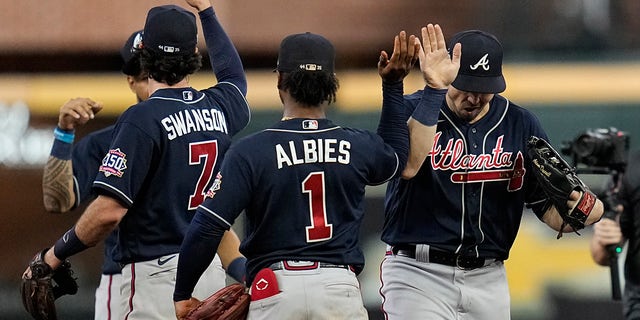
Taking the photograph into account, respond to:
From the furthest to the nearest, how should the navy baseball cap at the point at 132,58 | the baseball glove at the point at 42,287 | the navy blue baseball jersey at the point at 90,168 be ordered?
the navy blue baseball jersey at the point at 90,168, the navy baseball cap at the point at 132,58, the baseball glove at the point at 42,287

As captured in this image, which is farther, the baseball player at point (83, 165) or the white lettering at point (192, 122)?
the baseball player at point (83, 165)

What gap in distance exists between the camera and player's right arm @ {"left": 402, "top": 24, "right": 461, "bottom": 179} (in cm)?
507

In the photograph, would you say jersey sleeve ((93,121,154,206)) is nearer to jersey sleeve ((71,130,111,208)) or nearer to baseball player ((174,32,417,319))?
baseball player ((174,32,417,319))

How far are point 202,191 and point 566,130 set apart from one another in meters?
4.99

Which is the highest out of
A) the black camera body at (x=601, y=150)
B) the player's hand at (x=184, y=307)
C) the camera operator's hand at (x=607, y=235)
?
the black camera body at (x=601, y=150)

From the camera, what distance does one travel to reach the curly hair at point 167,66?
17.1 feet

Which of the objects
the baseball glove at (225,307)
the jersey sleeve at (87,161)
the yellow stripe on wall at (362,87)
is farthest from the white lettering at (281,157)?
the yellow stripe on wall at (362,87)

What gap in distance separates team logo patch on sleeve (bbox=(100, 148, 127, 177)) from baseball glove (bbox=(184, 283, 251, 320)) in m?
0.67

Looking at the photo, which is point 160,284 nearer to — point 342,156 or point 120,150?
point 120,150

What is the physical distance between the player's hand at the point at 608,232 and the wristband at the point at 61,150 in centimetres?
276

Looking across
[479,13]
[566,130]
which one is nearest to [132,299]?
[566,130]

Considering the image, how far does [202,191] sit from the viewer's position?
528 cm

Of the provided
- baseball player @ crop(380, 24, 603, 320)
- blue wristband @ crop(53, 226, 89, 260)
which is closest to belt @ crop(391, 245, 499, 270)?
baseball player @ crop(380, 24, 603, 320)

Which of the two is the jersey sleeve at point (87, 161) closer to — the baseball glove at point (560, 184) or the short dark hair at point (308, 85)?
the short dark hair at point (308, 85)
